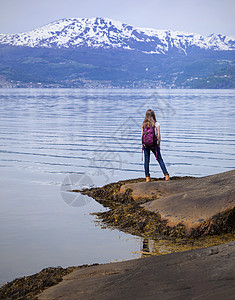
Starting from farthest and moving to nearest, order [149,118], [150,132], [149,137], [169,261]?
[149,137]
[150,132]
[149,118]
[169,261]

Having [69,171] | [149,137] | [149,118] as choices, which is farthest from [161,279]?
[69,171]

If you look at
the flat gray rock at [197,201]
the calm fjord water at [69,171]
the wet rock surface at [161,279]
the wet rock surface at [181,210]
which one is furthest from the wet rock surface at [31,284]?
the flat gray rock at [197,201]

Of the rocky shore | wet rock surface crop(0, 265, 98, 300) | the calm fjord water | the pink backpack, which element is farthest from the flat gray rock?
wet rock surface crop(0, 265, 98, 300)

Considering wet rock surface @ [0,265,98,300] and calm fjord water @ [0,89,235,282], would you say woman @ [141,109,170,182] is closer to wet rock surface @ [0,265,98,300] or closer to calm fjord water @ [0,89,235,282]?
calm fjord water @ [0,89,235,282]

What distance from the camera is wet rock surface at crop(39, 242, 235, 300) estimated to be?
624 cm

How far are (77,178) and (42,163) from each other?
4.20 metres

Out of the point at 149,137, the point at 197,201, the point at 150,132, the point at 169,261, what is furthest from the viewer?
the point at 149,137

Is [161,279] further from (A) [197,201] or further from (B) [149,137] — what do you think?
(B) [149,137]

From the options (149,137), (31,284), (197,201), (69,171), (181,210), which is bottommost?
(31,284)

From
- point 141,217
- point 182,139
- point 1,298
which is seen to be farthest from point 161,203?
point 182,139

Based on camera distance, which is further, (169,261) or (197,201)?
(197,201)

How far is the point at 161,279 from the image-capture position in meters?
6.77

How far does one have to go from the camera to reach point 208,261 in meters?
7.36

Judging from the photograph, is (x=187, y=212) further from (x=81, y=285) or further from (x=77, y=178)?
(x=77, y=178)
